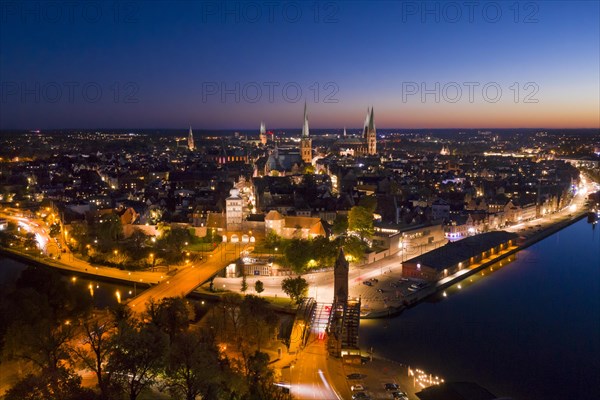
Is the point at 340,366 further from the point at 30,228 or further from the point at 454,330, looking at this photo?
the point at 30,228

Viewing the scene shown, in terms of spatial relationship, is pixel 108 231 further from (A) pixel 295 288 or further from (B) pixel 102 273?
(A) pixel 295 288

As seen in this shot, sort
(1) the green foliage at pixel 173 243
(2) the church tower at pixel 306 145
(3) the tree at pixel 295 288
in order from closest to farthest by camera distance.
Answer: (3) the tree at pixel 295 288, (1) the green foliage at pixel 173 243, (2) the church tower at pixel 306 145

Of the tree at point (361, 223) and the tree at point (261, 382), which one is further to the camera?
the tree at point (361, 223)

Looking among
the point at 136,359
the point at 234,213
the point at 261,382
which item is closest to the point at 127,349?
the point at 136,359

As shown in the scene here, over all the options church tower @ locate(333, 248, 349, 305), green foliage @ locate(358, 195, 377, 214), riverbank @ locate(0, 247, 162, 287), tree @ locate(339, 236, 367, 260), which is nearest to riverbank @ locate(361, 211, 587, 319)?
church tower @ locate(333, 248, 349, 305)

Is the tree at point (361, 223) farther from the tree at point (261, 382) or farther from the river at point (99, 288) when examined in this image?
the tree at point (261, 382)

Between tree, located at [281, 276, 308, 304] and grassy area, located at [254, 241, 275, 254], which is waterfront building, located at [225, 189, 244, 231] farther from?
tree, located at [281, 276, 308, 304]

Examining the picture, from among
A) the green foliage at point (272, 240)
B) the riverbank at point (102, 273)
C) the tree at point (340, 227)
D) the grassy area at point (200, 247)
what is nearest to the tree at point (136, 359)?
the riverbank at point (102, 273)

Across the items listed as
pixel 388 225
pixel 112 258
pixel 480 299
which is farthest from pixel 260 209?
pixel 480 299
